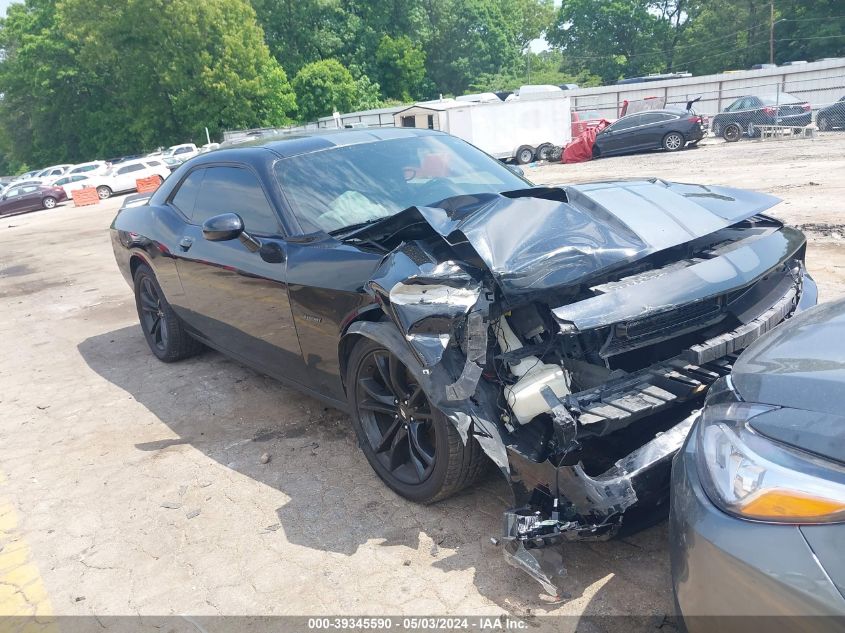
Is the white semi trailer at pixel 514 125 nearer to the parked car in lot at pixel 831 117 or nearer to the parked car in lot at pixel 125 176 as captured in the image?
the parked car in lot at pixel 831 117

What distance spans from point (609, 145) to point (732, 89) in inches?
393

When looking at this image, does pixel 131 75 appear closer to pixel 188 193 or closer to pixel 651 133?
pixel 651 133

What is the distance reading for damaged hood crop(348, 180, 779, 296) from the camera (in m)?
2.67

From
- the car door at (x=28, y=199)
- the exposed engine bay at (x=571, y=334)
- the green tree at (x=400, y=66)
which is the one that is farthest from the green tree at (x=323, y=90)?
the exposed engine bay at (x=571, y=334)

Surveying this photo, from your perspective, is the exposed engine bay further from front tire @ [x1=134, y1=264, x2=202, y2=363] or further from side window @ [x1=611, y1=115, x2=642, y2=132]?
side window @ [x1=611, y1=115, x2=642, y2=132]

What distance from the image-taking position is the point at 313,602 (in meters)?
2.66

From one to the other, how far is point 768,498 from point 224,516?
2.62 m

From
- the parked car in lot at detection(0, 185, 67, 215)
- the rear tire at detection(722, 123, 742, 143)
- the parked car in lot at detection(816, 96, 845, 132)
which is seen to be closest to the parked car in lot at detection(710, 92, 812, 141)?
the rear tire at detection(722, 123, 742, 143)

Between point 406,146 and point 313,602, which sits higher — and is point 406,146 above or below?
above

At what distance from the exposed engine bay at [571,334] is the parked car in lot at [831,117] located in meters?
21.6

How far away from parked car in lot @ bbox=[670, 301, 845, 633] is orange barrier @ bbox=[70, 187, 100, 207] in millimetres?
30880

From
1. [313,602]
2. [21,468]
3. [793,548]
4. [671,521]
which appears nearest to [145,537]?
[313,602]

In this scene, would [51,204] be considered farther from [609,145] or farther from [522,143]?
[609,145]

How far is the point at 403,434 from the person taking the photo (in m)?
3.16
